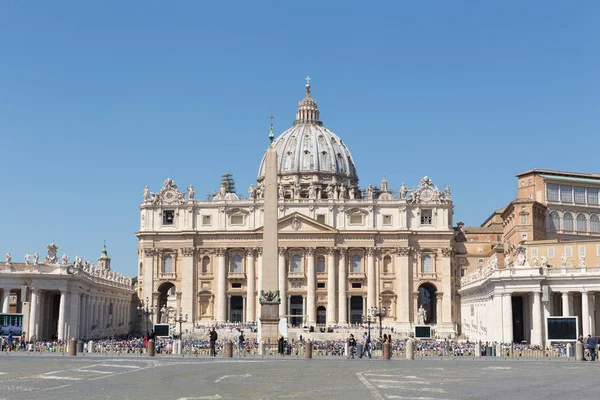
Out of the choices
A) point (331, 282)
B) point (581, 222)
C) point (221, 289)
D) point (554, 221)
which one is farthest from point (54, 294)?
point (581, 222)

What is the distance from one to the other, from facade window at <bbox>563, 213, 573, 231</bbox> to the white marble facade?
50.8m

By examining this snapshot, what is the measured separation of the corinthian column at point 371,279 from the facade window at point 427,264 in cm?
618

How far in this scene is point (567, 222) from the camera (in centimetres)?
10225

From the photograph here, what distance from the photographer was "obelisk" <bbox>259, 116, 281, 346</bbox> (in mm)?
51469

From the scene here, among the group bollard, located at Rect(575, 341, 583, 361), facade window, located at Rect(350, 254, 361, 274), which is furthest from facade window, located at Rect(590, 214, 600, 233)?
bollard, located at Rect(575, 341, 583, 361)

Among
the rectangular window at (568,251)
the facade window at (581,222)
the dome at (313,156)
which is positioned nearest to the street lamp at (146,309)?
the dome at (313,156)

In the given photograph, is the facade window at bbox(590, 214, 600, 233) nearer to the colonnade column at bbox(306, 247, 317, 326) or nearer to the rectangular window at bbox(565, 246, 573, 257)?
the rectangular window at bbox(565, 246, 573, 257)

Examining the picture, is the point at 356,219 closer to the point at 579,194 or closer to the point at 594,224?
the point at 579,194

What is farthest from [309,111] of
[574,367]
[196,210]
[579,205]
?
[574,367]

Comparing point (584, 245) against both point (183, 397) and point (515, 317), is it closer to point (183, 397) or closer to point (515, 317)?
point (515, 317)

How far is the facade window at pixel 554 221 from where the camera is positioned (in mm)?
101375

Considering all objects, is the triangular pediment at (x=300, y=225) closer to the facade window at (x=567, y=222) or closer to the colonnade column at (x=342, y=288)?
the colonnade column at (x=342, y=288)

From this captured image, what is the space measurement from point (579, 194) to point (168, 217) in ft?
162

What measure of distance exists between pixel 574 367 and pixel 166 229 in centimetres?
7872
